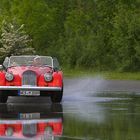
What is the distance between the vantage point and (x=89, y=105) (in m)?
18.7

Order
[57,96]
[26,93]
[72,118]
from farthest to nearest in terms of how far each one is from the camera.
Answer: [57,96] → [26,93] → [72,118]

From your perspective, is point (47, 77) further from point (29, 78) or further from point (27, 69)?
point (27, 69)

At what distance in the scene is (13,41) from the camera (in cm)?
5466

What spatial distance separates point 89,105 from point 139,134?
7054 mm

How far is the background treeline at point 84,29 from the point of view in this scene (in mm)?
47031

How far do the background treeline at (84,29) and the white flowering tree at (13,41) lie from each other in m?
2.07

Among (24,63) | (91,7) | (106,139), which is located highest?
(91,7)

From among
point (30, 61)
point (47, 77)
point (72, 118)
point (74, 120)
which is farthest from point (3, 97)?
point (74, 120)

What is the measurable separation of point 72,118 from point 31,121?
4.05 ft

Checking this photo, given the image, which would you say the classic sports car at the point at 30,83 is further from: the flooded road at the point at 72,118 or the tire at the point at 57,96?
the flooded road at the point at 72,118

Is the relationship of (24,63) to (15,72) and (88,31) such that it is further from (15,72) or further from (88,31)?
(88,31)

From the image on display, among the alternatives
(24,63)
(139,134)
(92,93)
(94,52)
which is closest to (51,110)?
(24,63)

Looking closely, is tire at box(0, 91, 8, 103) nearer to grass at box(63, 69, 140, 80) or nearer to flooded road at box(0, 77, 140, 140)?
flooded road at box(0, 77, 140, 140)

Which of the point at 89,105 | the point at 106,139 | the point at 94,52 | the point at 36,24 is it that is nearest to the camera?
the point at 106,139
